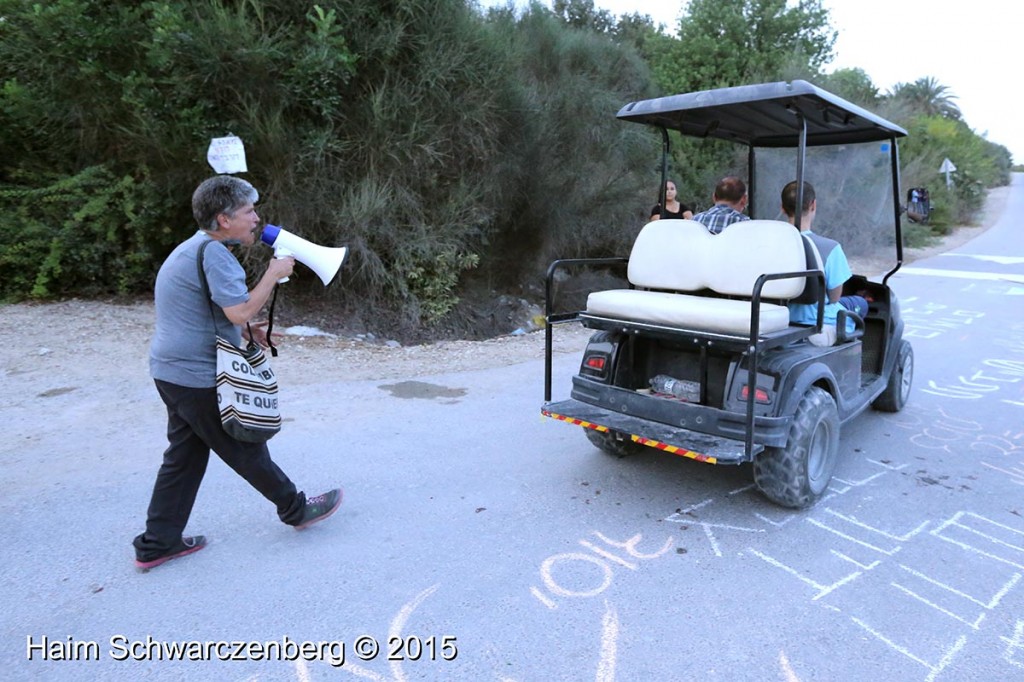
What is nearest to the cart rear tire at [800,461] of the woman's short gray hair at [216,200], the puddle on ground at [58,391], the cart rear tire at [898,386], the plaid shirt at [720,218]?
the plaid shirt at [720,218]

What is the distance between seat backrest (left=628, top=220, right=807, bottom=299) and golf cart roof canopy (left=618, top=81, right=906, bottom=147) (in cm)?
68

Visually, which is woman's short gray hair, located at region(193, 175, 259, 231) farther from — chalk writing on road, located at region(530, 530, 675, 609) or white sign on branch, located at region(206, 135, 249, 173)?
white sign on branch, located at region(206, 135, 249, 173)

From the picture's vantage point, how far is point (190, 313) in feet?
9.65

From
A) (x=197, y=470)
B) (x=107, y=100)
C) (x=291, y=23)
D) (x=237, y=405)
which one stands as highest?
(x=291, y=23)

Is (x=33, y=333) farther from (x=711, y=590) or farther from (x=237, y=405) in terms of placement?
(x=711, y=590)

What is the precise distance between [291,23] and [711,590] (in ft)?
25.6

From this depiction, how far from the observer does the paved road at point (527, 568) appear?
2.47 m

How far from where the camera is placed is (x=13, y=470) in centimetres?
406

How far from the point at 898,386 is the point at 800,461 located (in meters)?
2.28

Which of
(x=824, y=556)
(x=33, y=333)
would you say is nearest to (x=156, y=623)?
(x=824, y=556)

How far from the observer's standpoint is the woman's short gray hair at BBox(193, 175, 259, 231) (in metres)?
2.87

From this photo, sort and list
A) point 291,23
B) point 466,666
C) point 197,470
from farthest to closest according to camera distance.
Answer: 1. point 291,23
2. point 197,470
3. point 466,666

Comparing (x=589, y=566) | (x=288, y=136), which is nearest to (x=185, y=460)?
(x=589, y=566)

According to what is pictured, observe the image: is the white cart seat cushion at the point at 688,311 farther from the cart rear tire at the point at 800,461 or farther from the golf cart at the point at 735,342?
the cart rear tire at the point at 800,461
